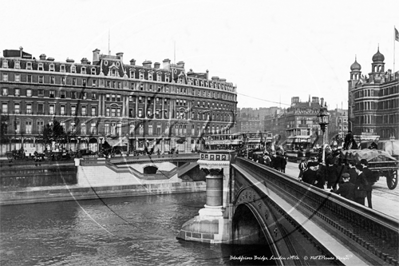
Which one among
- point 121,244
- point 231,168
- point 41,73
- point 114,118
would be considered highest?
point 41,73

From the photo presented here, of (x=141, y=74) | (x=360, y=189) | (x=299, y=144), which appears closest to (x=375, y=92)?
(x=360, y=189)

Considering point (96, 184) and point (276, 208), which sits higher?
point (276, 208)

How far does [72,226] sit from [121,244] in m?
6.45

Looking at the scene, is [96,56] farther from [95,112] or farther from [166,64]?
[166,64]

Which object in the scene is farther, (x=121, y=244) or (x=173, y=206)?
(x=173, y=206)

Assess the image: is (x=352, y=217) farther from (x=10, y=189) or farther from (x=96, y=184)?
(x=96, y=184)

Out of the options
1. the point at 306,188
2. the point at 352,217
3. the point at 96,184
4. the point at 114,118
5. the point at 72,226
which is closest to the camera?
the point at 352,217

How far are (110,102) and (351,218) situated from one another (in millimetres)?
56219

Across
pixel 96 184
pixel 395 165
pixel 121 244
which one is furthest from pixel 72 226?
pixel 395 165

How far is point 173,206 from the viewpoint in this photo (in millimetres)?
41688

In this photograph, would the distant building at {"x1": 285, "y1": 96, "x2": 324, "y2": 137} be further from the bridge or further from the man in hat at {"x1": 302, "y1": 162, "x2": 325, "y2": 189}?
the man in hat at {"x1": 302, "y1": 162, "x2": 325, "y2": 189}

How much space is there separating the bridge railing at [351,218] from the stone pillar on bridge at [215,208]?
16.4 m

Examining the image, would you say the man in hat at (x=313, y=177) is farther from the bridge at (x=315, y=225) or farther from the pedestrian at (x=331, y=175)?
the bridge at (x=315, y=225)

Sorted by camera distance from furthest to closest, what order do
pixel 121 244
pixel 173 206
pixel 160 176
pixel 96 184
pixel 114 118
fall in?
pixel 114 118 < pixel 160 176 < pixel 96 184 < pixel 173 206 < pixel 121 244
